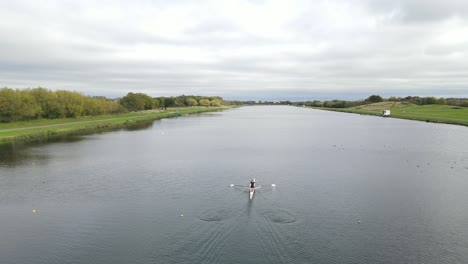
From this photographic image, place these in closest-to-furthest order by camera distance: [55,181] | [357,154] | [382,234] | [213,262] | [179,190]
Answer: [213,262] → [382,234] → [179,190] → [55,181] → [357,154]

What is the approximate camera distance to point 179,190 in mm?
22906

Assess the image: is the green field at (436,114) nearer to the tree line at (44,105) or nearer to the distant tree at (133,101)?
the tree line at (44,105)

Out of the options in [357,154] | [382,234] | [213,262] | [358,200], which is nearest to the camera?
[213,262]

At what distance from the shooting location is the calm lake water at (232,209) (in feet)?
47.1

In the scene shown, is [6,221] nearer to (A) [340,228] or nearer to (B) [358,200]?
(A) [340,228]

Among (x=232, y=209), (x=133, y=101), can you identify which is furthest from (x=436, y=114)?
(x=232, y=209)

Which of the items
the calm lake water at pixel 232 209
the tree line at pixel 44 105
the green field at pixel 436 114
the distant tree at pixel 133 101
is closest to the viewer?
the calm lake water at pixel 232 209

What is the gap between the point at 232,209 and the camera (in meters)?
19.2

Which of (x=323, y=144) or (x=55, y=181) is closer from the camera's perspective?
(x=55, y=181)

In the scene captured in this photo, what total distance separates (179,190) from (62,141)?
1339 inches

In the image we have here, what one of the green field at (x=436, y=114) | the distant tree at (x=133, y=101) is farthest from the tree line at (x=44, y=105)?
the green field at (x=436, y=114)

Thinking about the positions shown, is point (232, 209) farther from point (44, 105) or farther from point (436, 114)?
point (436, 114)

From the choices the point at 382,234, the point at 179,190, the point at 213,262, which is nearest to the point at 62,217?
the point at 179,190

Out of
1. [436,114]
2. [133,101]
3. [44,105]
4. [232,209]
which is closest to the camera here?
[232,209]
